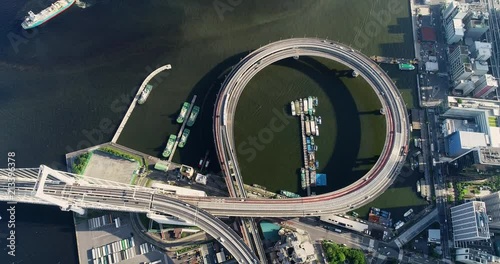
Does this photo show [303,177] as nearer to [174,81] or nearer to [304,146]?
[304,146]

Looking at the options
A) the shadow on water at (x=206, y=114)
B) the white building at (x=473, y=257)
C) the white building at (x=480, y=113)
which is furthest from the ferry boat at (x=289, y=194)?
the white building at (x=480, y=113)

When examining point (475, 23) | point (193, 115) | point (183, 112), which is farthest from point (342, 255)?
point (475, 23)

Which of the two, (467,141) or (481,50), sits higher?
(481,50)

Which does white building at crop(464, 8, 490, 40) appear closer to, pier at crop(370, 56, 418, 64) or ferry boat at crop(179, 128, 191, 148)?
pier at crop(370, 56, 418, 64)

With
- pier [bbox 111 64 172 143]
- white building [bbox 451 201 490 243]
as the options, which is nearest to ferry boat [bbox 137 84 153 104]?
pier [bbox 111 64 172 143]

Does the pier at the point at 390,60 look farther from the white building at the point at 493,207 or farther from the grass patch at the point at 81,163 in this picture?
the grass patch at the point at 81,163
